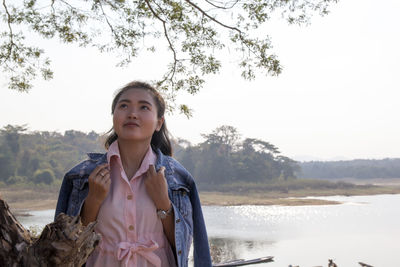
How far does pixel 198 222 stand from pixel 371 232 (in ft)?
56.3

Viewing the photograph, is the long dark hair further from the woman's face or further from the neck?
the neck

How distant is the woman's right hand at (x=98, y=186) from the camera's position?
1.52 metres

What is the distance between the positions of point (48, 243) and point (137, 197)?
53cm

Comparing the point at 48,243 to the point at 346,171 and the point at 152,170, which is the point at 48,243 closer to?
the point at 152,170

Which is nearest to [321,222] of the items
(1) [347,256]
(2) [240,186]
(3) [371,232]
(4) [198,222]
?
(3) [371,232]

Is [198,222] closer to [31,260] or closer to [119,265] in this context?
[119,265]

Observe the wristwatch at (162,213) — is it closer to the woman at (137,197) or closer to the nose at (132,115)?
the woman at (137,197)

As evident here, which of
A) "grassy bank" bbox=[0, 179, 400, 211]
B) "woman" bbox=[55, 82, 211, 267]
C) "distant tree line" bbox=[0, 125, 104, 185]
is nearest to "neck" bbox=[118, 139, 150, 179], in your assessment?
"woman" bbox=[55, 82, 211, 267]

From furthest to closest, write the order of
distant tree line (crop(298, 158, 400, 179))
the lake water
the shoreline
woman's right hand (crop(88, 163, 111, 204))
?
distant tree line (crop(298, 158, 400, 179)), the shoreline, the lake water, woman's right hand (crop(88, 163, 111, 204))

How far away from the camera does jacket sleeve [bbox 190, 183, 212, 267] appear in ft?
5.69

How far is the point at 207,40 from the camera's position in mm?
4672

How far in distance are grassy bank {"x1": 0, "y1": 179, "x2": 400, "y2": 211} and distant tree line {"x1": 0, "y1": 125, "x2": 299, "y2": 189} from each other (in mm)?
914

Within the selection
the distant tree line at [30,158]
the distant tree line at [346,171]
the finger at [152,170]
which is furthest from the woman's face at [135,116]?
the distant tree line at [346,171]

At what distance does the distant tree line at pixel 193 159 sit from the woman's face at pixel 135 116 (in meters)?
28.5
